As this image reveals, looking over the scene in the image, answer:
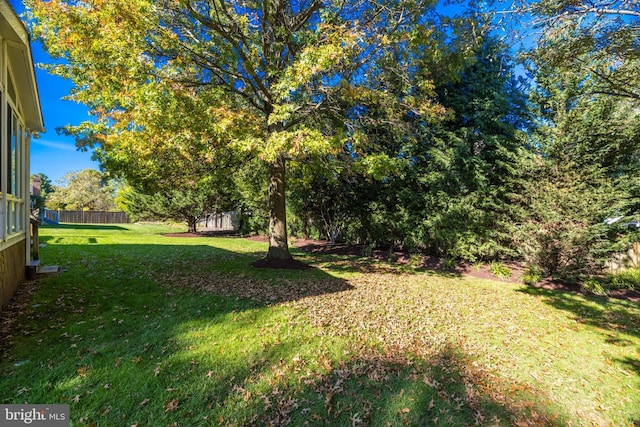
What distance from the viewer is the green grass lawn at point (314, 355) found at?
2885 millimetres

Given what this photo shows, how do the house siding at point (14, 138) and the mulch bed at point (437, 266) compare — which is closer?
the house siding at point (14, 138)

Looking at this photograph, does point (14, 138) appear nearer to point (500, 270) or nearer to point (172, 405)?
point (172, 405)

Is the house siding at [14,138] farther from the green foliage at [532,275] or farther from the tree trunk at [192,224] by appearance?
the tree trunk at [192,224]

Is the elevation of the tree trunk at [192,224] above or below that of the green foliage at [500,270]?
above

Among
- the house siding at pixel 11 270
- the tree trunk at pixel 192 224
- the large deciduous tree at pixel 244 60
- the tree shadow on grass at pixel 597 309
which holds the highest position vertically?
the large deciduous tree at pixel 244 60

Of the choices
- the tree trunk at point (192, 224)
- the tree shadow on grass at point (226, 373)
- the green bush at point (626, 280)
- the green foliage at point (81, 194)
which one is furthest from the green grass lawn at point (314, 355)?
the green foliage at point (81, 194)

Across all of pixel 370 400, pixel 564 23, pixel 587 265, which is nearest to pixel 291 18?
pixel 564 23

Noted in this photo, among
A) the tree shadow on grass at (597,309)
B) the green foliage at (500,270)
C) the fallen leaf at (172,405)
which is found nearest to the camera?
the fallen leaf at (172,405)

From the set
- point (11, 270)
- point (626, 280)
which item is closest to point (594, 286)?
point (626, 280)

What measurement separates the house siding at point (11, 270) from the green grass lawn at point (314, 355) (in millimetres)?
374

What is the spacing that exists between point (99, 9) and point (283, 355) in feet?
25.2

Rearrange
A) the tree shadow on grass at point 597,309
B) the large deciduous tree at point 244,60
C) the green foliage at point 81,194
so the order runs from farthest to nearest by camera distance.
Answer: the green foliage at point 81,194 → the large deciduous tree at point 244,60 → the tree shadow on grass at point 597,309

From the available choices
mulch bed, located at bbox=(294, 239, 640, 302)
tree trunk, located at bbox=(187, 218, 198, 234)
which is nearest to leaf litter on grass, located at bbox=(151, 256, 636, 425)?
mulch bed, located at bbox=(294, 239, 640, 302)

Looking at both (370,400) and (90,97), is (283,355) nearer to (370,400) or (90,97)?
(370,400)
